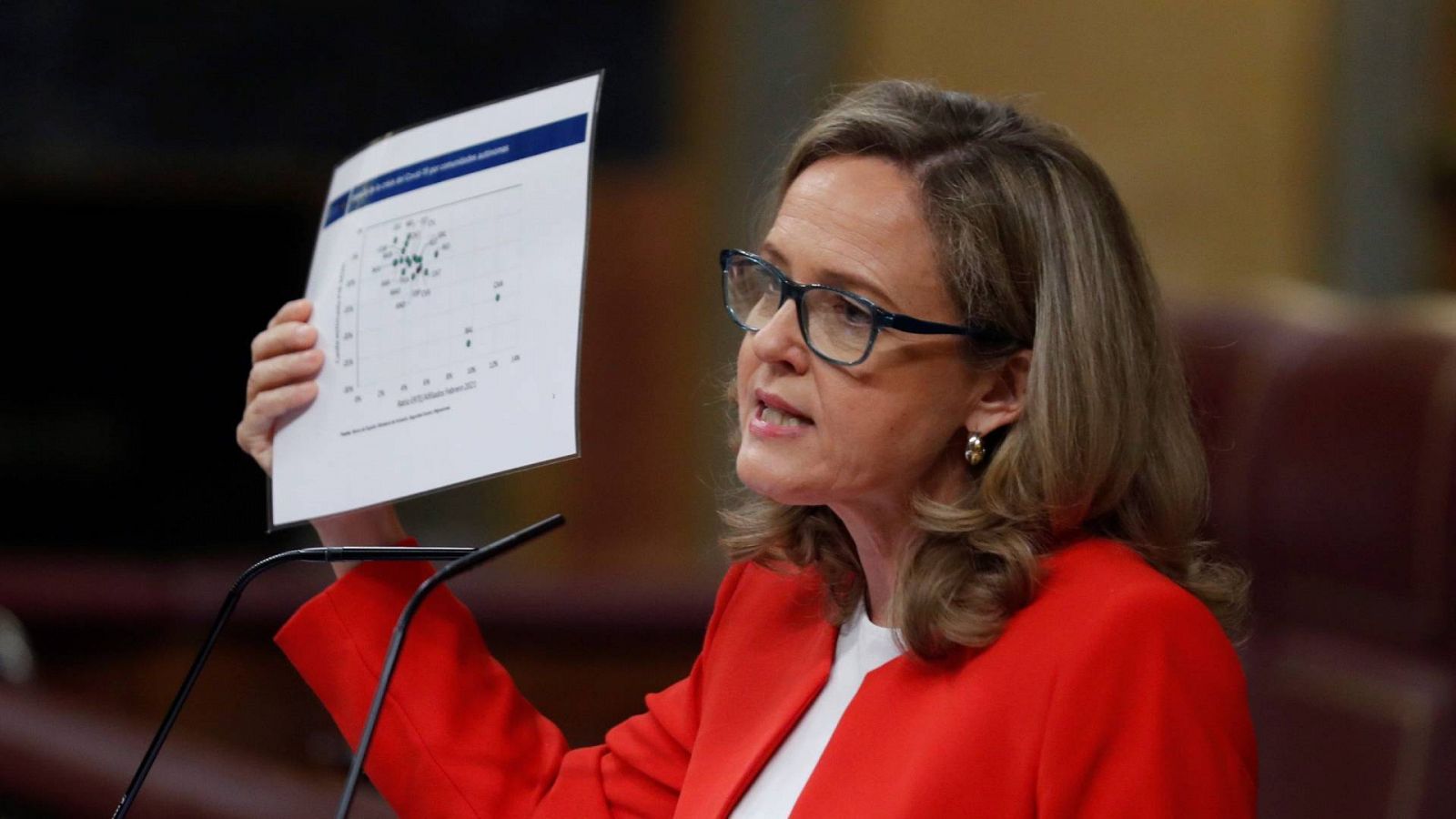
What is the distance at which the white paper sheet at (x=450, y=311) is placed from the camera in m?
1.15

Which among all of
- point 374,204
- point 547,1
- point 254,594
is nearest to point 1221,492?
point 374,204

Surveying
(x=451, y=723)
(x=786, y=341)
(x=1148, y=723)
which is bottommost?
(x=451, y=723)

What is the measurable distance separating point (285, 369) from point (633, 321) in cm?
270

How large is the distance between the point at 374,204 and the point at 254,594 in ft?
4.66

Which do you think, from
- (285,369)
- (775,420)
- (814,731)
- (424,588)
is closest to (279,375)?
(285,369)

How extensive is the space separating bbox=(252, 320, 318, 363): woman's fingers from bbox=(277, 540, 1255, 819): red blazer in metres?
0.20

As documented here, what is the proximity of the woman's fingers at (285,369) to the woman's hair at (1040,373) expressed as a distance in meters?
0.44

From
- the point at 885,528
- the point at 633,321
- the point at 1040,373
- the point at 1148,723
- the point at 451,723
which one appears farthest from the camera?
the point at 633,321

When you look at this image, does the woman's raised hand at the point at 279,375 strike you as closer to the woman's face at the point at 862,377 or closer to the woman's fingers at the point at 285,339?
the woman's fingers at the point at 285,339

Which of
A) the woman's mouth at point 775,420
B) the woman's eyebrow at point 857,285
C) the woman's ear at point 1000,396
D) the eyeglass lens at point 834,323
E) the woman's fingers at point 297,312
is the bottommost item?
the woman's mouth at point 775,420

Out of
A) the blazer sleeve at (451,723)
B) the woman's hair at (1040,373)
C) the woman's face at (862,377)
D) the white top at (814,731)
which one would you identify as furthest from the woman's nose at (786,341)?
the blazer sleeve at (451,723)

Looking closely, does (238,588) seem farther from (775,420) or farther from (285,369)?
(775,420)

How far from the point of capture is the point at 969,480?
122cm

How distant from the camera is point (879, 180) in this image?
3.89 feet
